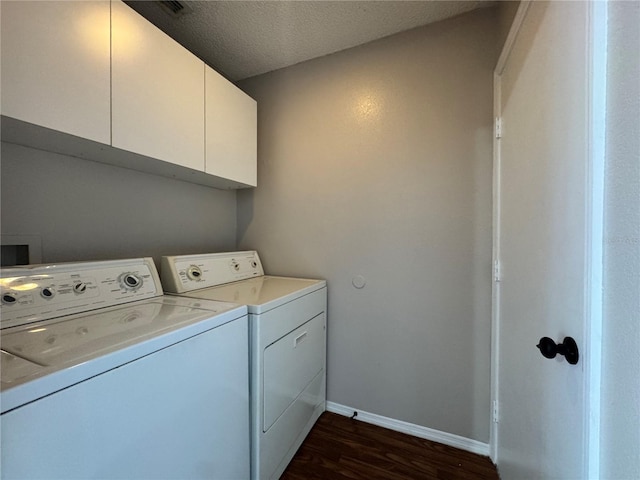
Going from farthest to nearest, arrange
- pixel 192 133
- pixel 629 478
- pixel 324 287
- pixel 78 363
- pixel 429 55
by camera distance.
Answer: pixel 324 287 < pixel 429 55 < pixel 192 133 < pixel 78 363 < pixel 629 478

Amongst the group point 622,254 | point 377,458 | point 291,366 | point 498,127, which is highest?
point 498,127

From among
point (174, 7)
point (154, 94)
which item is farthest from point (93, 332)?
point (174, 7)

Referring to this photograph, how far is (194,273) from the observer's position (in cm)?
148

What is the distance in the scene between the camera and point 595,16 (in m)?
0.56

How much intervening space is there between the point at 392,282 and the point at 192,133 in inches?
57.9

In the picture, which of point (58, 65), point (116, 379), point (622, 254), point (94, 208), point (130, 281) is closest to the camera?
point (622, 254)

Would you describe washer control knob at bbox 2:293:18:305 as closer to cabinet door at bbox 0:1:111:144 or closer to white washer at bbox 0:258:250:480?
white washer at bbox 0:258:250:480

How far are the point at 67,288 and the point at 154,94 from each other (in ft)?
3.02

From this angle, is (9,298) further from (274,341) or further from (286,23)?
(286,23)

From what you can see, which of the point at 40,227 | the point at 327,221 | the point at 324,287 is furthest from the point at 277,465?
the point at 40,227

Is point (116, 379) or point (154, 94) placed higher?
point (154, 94)

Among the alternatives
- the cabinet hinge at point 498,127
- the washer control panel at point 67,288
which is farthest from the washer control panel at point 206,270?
the cabinet hinge at point 498,127

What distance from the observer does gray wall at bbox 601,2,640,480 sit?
1.51 feet

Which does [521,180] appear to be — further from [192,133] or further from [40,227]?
[40,227]
